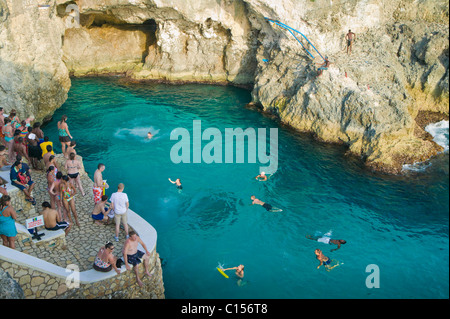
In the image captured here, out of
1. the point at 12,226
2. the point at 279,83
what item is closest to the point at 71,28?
the point at 279,83

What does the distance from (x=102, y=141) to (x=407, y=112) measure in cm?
1833

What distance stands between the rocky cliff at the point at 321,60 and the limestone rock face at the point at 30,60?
59mm

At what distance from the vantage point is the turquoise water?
13.5 m

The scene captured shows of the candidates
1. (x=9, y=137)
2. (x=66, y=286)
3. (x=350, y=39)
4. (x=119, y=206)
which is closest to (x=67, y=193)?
(x=119, y=206)

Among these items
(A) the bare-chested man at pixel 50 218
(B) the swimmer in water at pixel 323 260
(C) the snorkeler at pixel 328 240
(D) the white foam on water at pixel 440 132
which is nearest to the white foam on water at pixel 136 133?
(A) the bare-chested man at pixel 50 218

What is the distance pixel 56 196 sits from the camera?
1270 centimetres

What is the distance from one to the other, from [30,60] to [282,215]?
17.1 meters

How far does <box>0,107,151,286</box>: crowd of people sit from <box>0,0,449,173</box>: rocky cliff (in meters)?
6.21

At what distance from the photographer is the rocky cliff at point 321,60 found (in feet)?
69.1

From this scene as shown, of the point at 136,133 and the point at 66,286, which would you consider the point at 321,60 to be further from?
the point at 66,286

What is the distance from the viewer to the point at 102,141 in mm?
22969

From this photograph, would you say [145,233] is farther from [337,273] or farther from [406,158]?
[406,158]

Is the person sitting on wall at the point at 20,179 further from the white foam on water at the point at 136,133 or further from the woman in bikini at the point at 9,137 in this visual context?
the white foam on water at the point at 136,133
